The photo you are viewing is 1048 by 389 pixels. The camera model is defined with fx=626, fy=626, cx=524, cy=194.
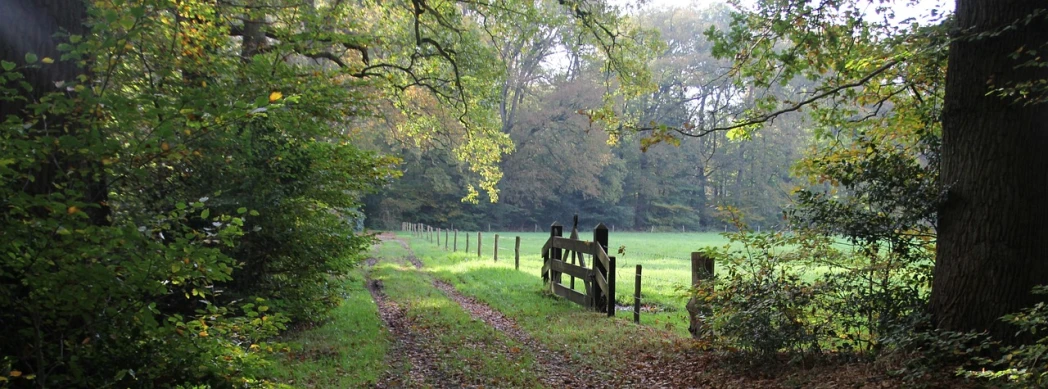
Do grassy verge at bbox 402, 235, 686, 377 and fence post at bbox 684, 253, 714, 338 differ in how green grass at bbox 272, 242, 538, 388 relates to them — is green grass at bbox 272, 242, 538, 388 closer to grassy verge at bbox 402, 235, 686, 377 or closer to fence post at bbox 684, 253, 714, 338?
grassy verge at bbox 402, 235, 686, 377

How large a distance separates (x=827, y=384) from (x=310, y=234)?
Answer: 5911mm

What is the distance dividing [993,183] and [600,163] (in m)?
46.9

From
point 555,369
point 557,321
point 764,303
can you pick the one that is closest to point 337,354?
point 555,369

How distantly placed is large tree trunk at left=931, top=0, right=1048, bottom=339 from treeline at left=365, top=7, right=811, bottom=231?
128ft

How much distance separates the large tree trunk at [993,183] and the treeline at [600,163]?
39074mm

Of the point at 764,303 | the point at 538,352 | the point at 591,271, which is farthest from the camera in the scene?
the point at 591,271

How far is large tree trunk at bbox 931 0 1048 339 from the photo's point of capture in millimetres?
5008

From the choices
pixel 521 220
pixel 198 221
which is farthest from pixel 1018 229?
pixel 521 220

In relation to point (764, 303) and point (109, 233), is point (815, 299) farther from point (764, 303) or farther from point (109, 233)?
point (109, 233)

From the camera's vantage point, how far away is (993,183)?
5137mm

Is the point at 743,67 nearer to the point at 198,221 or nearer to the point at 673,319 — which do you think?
the point at 673,319

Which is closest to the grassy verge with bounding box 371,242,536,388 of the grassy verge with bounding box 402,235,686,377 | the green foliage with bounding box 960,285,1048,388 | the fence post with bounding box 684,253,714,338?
the grassy verge with bounding box 402,235,686,377

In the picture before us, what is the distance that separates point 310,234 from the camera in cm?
782

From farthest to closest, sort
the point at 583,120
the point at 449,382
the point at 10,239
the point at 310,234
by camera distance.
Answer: the point at 583,120 → the point at 310,234 → the point at 449,382 → the point at 10,239
